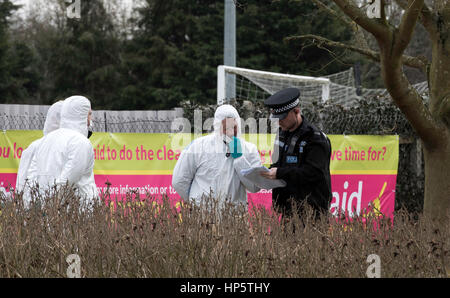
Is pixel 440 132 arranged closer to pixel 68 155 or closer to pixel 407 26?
pixel 407 26

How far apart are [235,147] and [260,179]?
656 mm

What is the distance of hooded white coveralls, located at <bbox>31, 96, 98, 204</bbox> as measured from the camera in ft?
17.4

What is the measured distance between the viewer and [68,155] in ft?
17.5

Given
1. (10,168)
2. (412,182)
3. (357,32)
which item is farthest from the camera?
(412,182)

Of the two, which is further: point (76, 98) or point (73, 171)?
point (76, 98)

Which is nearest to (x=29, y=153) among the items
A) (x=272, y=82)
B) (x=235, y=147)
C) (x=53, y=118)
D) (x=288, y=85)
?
(x=53, y=118)

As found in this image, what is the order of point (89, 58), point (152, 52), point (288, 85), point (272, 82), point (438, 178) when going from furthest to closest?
point (89, 58) < point (152, 52) < point (288, 85) < point (272, 82) < point (438, 178)

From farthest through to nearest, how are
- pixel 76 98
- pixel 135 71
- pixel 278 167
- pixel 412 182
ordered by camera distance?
pixel 135 71
pixel 412 182
pixel 76 98
pixel 278 167

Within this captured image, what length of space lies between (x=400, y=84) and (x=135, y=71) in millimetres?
28768

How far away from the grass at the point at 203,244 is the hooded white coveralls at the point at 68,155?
141 cm

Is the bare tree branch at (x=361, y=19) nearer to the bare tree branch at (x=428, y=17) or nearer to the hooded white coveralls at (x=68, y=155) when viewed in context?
the bare tree branch at (x=428, y=17)

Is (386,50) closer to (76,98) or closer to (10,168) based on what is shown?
(76,98)
